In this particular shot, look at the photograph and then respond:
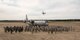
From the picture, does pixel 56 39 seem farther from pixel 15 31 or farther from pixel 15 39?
pixel 15 31

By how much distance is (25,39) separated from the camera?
3075 centimetres

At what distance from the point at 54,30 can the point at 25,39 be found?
593 inches

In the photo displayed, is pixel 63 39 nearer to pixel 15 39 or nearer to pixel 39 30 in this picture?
pixel 15 39

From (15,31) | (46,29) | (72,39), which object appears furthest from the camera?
(46,29)

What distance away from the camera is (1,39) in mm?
30625

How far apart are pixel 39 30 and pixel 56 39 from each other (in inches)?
591

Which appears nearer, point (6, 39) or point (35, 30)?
point (6, 39)

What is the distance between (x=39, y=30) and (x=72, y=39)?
1595 cm

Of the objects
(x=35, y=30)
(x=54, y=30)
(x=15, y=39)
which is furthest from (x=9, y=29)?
(x=15, y=39)

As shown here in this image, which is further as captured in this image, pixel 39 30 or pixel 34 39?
pixel 39 30

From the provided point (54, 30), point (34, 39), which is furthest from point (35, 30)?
point (34, 39)

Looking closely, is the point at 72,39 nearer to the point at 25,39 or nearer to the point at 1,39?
the point at 25,39

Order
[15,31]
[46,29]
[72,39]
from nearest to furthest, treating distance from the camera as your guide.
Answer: [72,39] < [15,31] < [46,29]

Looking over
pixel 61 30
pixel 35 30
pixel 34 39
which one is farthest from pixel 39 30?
pixel 34 39
